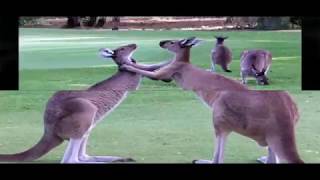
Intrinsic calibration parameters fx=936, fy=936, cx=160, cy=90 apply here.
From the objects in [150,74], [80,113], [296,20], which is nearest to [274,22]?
[296,20]

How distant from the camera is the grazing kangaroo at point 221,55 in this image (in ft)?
21.5

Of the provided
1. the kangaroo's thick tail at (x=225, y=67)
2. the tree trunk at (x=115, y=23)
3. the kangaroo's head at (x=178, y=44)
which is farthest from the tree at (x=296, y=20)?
the tree trunk at (x=115, y=23)

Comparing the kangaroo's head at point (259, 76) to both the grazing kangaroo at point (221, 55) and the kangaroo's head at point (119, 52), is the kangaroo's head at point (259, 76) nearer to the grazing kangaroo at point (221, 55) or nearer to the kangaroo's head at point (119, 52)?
the grazing kangaroo at point (221, 55)

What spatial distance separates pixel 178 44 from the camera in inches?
260

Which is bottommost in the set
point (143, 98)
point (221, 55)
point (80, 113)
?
point (80, 113)

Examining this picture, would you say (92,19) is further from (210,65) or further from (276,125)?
(276,125)

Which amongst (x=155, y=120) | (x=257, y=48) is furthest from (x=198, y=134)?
(x=257, y=48)

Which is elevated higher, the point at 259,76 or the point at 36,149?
the point at 259,76

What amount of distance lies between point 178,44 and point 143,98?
17.9 inches

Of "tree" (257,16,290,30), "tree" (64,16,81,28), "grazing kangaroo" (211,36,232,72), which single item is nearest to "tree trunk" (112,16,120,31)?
"tree" (64,16,81,28)

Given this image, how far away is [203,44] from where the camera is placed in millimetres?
6586

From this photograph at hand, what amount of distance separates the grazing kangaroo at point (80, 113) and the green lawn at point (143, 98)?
0.15 ft

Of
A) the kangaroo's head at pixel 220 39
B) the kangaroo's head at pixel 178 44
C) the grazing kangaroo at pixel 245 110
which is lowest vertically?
the grazing kangaroo at pixel 245 110

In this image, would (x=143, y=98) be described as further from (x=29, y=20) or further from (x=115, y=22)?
(x=29, y=20)
